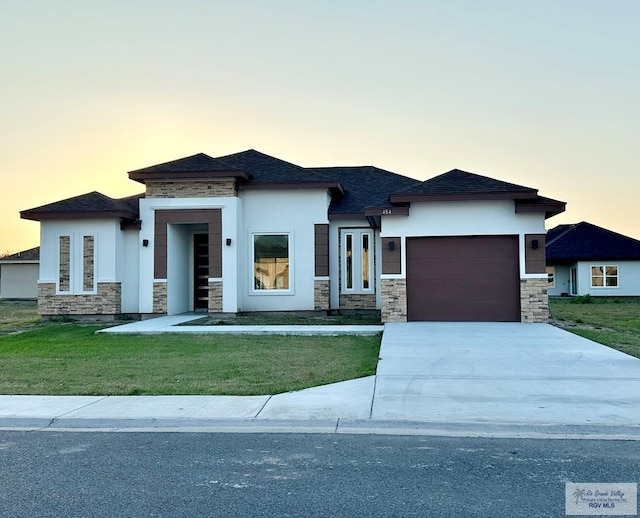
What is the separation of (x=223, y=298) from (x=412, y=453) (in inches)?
543

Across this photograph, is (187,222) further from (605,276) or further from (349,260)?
(605,276)

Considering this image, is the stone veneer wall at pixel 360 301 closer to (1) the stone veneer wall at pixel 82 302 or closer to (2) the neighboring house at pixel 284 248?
(2) the neighboring house at pixel 284 248

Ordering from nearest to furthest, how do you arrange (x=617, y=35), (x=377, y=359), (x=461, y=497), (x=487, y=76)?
(x=461, y=497), (x=377, y=359), (x=617, y=35), (x=487, y=76)

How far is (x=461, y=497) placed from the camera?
4500mm

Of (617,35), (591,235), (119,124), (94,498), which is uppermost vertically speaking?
(617,35)

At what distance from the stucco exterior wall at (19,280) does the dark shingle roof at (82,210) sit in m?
22.0

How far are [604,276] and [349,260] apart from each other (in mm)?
24932

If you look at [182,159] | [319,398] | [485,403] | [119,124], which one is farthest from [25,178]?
[485,403]

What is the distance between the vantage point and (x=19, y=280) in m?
39.0

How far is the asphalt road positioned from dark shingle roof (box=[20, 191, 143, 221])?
42.4 feet

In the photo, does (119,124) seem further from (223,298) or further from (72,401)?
(72,401)

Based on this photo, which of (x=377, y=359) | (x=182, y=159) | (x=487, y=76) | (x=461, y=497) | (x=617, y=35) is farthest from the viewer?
(x=182, y=159)

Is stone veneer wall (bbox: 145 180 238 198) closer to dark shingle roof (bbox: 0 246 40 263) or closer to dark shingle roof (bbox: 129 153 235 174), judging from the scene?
dark shingle roof (bbox: 129 153 235 174)

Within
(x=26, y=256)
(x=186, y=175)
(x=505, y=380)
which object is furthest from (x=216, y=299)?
(x=26, y=256)
